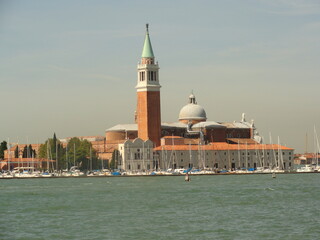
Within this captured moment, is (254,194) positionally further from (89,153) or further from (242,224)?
(89,153)

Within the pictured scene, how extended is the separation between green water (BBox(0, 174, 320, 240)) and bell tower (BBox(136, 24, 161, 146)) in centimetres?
3682

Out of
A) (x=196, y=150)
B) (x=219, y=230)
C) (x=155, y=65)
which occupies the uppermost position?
(x=155, y=65)

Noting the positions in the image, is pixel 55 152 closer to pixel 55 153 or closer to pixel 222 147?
pixel 55 153

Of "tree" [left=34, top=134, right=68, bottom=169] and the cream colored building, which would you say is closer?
the cream colored building

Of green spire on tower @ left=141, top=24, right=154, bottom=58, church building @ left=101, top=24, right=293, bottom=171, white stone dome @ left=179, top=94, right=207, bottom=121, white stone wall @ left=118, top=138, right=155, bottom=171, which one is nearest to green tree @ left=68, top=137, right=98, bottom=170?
church building @ left=101, top=24, right=293, bottom=171

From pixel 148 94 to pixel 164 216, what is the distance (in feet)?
159

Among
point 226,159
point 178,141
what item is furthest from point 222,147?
point 178,141

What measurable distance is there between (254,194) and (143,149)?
3859 centimetres

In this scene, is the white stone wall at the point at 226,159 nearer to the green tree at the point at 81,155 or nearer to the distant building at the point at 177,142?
the distant building at the point at 177,142

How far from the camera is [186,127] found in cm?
8331

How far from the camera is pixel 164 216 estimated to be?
84.3 feet

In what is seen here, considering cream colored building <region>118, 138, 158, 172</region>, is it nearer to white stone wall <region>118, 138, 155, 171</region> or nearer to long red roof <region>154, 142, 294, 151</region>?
white stone wall <region>118, 138, 155, 171</region>

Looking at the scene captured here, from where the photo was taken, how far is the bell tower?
242 ft

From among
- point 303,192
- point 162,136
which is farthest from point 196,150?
point 303,192
